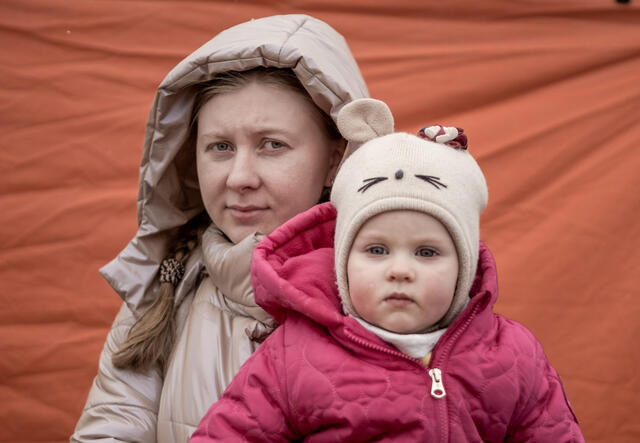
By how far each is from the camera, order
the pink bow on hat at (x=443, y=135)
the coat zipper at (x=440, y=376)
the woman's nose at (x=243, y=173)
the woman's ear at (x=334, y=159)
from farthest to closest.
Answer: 1. the woman's ear at (x=334, y=159)
2. the woman's nose at (x=243, y=173)
3. the pink bow on hat at (x=443, y=135)
4. the coat zipper at (x=440, y=376)

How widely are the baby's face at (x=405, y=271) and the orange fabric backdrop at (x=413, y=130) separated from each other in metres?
1.26

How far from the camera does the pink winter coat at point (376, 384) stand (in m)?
1.06

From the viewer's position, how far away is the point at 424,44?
2.44m

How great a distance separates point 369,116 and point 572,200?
1.30 metres

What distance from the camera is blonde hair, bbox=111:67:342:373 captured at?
4.76 feet

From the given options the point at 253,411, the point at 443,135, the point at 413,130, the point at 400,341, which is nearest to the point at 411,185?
the point at 443,135

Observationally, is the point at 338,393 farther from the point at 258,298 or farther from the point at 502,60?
the point at 502,60

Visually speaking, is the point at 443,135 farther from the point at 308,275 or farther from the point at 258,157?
the point at 258,157

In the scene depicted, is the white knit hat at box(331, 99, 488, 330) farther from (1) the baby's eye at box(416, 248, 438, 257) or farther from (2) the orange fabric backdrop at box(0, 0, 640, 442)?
(2) the orange fabric backdrop at box(0, 0, 640, 442)

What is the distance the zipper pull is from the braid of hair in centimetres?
62

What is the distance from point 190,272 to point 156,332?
Result: 160mm

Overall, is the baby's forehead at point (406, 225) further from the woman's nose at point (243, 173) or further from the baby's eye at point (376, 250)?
the woman's nose at point (243, 173)

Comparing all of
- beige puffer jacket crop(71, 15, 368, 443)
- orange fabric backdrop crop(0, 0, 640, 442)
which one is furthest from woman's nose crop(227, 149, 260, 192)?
orange fabric backdrop crop(0, 0, 640, 442)

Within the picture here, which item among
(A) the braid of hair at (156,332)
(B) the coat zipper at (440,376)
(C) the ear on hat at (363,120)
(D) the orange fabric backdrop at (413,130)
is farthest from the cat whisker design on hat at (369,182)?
(D) the orange fabric backdrop at (413,130)
